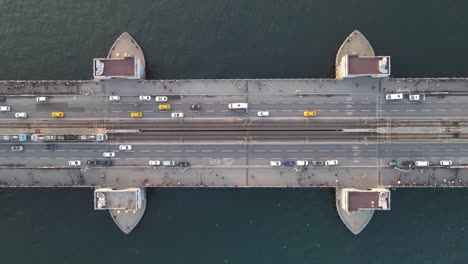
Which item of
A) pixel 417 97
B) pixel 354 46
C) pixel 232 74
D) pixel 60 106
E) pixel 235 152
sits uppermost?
pixel 354 46

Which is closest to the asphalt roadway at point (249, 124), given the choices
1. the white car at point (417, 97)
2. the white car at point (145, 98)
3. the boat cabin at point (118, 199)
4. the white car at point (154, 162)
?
the white car at point (145, 98)

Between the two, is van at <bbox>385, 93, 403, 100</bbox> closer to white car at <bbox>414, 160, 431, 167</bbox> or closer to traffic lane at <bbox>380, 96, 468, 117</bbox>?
traffic lane at <bbox>380, 96, 468, 117</bbox>

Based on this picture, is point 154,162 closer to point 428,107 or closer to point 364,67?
point 364,67

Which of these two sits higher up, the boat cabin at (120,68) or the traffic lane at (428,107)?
the boat cabin at (120,68)

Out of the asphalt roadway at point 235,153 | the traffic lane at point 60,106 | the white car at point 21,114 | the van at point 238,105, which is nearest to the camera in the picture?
the asphalt roadway at point 235,153

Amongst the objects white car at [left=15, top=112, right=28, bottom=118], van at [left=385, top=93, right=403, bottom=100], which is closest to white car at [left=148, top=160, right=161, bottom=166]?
white car at [left=15, top=112, right=28, bottom=118]

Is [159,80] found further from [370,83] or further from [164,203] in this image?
[370,83]

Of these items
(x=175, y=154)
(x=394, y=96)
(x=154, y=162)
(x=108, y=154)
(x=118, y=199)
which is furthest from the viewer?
(x=175, y=154)

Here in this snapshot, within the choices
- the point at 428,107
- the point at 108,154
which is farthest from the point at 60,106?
the point at 428,107

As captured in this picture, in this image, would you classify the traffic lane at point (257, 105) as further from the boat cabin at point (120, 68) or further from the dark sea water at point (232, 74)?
the dark sea water at point (232, 74)
